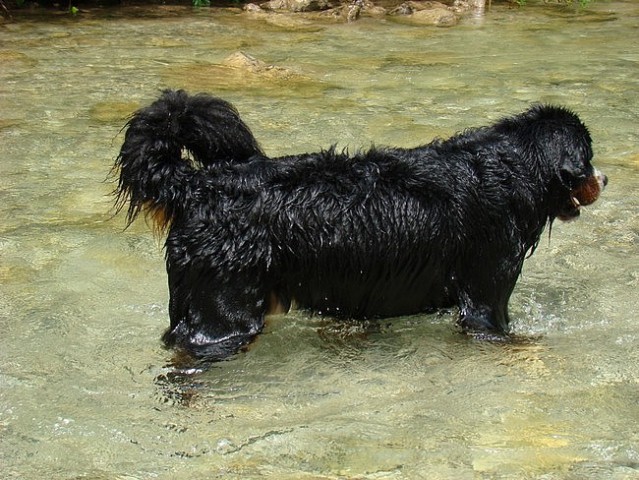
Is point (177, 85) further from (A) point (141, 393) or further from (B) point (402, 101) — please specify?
(A) point (141, 393)

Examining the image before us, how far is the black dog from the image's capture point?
3553 millimetres

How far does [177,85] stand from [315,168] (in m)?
4.94

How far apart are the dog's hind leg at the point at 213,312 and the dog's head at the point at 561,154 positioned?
156 cm

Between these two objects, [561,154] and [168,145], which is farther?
[561,154]

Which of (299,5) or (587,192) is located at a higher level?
(299,5)

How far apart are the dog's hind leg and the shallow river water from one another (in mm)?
149

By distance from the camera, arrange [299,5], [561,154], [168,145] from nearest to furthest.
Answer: [168,145] → [561,154] → [299,5]

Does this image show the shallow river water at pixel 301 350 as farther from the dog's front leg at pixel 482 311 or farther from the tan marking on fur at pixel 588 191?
the tan marking on fur at pixel 588 191

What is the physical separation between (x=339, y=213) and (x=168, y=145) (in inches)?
31.9

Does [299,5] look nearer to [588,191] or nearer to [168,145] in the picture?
[588,191]

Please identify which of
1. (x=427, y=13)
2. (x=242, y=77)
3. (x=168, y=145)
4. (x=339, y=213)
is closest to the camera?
(x=168, y=145)

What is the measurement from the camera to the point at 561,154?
13.3 feet

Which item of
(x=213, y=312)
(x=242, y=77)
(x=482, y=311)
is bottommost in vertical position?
(x=482, y=311)

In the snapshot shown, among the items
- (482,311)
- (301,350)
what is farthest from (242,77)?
(482,311)
